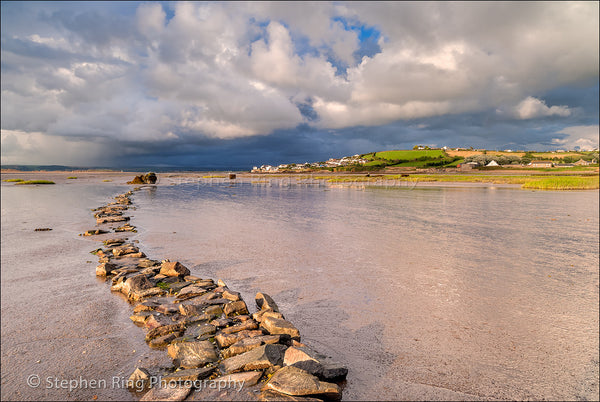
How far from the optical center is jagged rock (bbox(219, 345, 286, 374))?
15.0 feet

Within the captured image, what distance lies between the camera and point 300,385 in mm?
4062

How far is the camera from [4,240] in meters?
12.6

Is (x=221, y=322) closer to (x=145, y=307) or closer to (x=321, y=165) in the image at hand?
(x=145, y=307)

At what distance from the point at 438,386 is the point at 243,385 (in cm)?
295

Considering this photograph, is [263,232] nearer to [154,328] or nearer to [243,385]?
[154,328]

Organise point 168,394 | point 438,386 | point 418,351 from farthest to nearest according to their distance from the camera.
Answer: point 418,351 < point 438,386 < point 168,394

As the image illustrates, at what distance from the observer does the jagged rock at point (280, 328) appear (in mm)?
5590

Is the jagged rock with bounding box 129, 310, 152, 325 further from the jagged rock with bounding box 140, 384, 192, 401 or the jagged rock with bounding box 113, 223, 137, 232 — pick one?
the jagged rock with bounding box 113, 223, 137, 232

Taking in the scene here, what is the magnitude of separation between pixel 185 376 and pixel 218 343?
42.7 inches

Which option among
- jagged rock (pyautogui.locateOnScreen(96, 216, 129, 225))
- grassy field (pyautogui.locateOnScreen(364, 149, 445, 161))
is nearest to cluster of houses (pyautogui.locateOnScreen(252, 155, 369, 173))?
grassy field (pyautogui.locateOnScreen(364, 149, 445, 161))

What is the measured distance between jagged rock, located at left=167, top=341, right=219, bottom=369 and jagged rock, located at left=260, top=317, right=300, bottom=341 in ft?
3.51

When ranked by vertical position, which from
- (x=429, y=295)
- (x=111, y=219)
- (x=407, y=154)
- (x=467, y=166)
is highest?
(x=407, y=154)

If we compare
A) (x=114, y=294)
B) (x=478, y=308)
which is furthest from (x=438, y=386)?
(x=114, y=294)

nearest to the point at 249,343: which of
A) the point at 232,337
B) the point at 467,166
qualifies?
the point at 232,337
